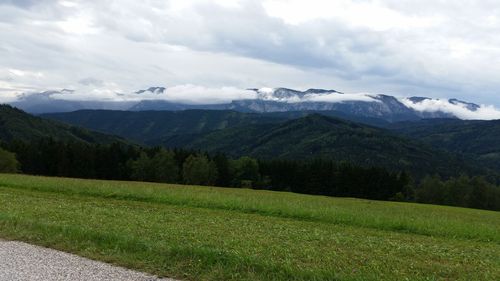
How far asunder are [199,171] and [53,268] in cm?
10807

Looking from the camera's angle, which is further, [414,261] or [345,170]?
[345,170]

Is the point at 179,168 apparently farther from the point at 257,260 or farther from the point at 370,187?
the point at 257,260

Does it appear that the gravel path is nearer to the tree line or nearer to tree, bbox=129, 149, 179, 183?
the tree line

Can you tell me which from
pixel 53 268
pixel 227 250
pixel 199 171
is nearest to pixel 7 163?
pixel 199 171

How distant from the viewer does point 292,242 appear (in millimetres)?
18625

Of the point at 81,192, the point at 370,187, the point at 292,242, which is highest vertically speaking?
the point at 292,242

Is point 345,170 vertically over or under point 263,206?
under

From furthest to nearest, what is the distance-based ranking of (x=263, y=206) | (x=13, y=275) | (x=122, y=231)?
(x=263, y=206) → (x=122, y=231) → (x=13, y=275)

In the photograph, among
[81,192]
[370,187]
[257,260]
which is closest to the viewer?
[257,260]

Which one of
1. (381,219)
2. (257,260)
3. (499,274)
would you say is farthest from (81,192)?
(499,274)

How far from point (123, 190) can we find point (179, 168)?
85429 mm

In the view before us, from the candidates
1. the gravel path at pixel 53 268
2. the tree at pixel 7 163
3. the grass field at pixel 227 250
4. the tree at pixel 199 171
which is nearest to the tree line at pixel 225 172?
the tree at pixel 199 171

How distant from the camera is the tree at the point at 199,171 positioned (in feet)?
396

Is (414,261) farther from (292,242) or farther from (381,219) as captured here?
(381,219)
